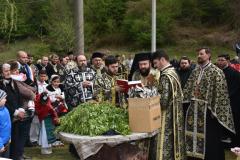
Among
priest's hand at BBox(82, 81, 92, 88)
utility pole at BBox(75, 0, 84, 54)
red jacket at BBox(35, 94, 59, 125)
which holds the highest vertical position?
utility pole at BBox(75, 0, 84, 54)

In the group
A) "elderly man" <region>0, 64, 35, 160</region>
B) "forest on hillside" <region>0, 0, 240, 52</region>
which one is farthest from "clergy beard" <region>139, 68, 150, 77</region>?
"forest on hillside" <region>0, 0, 240, 52</region>

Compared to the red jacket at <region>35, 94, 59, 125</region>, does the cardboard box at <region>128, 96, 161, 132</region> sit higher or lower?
higher

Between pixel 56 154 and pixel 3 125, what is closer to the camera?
pixel 3 125

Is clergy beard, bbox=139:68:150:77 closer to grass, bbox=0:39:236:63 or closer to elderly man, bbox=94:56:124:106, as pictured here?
elderly man, bbox=94:56:124:106

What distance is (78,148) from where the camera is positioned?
6.26 meters

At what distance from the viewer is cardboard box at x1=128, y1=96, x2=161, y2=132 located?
20.4 feet

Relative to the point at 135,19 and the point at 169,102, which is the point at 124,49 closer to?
the point at 135,19

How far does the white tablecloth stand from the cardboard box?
11 centimetres

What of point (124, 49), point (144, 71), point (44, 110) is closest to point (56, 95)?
point (44, 110)

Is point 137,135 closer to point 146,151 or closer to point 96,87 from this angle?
point 146,151

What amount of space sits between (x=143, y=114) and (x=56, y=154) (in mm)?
3316

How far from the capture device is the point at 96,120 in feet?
20.9

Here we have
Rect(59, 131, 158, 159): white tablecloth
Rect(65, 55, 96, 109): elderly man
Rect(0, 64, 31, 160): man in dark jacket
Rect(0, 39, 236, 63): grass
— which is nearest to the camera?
Rect(59, 131, 158, 159): white tablecloth

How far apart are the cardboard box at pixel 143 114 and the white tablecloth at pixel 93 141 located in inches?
4.3
